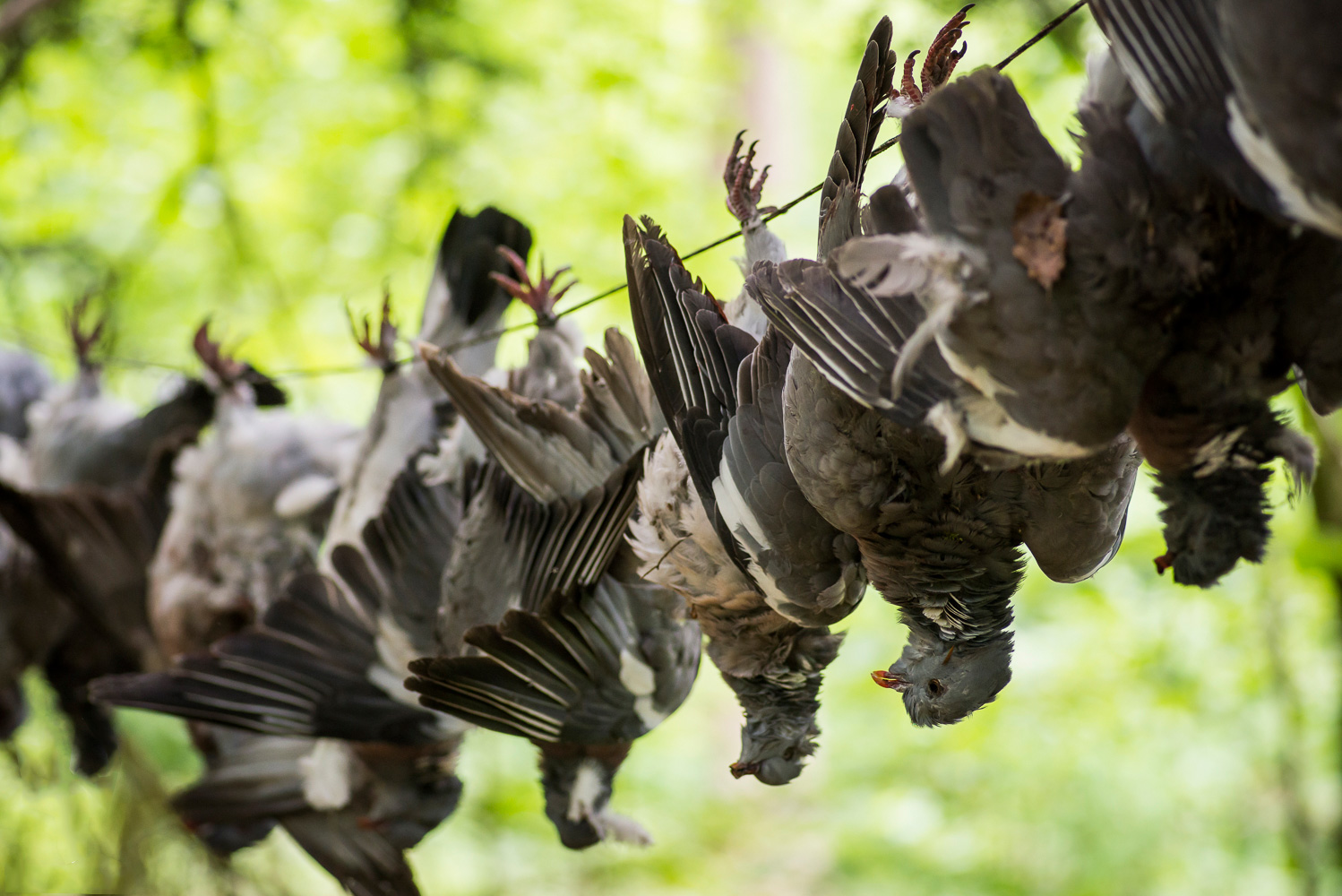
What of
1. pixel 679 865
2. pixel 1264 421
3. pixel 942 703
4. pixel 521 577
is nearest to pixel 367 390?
pixel 679 865

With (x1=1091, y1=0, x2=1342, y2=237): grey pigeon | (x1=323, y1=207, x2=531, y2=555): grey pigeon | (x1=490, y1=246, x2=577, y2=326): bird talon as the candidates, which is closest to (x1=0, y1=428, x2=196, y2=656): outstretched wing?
(x1=323, y1=207, x2=531, y2=555): grey pigeon

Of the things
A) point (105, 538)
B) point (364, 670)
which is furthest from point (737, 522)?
point (105, 538)

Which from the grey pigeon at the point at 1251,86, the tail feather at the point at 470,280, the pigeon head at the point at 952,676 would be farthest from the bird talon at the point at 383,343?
the grey pigeon at the point at 1251,86

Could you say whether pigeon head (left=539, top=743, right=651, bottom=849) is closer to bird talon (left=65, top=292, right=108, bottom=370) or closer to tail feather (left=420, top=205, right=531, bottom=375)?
tail feather (left=420, top=205, right=531, bottom=375)

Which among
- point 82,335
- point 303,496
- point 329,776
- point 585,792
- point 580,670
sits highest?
point 82,335

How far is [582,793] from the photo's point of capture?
2.32 m

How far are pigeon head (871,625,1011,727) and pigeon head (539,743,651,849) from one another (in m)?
0.95

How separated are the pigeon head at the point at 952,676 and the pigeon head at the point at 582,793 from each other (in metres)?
0.95

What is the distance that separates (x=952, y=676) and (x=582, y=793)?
1.10m

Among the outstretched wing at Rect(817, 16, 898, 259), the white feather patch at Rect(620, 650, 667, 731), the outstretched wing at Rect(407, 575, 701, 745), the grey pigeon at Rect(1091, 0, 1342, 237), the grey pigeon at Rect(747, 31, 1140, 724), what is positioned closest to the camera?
the grey pigeon at Rect(1091, 0, 1342, 237)

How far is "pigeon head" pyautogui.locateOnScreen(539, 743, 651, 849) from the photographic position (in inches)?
91.4

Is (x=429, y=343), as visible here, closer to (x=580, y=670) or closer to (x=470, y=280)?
(x=470, y=280)

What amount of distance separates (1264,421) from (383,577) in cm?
182

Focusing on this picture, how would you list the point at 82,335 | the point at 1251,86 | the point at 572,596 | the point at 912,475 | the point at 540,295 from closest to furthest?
the point at 1251,86, the point at 912,475, the point at 572,596, the point at 540,295, the point at 82,335
